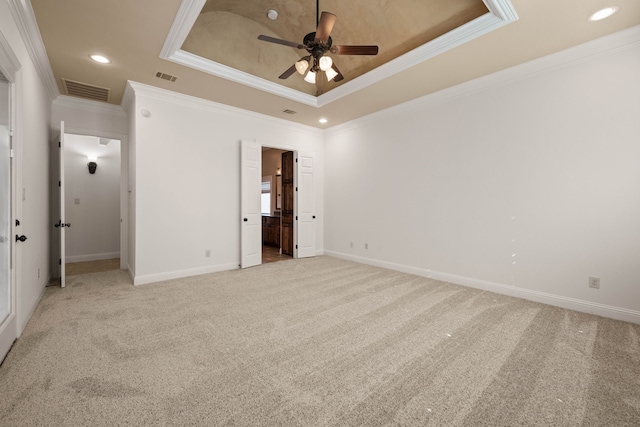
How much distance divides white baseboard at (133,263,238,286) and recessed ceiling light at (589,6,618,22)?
557 centimetres

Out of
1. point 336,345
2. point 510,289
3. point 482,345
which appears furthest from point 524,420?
point 510,289

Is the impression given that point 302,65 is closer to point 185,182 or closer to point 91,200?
point 185,182

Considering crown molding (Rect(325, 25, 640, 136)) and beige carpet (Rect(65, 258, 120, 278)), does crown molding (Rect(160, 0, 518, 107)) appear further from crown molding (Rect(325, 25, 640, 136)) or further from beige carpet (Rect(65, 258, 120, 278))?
beige carpet (Rect(65, 258, 120, 278))

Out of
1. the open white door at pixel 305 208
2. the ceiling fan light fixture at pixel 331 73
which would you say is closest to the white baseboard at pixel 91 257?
the open white door at pixel 305 208

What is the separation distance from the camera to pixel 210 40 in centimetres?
379

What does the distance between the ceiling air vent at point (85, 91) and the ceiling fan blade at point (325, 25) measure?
11.8ft

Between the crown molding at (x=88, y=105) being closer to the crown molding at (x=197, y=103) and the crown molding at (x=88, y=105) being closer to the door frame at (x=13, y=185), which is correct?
the crown molding at (x=197, y=103)

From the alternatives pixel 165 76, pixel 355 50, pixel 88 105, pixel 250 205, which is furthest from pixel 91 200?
pixel 355 50

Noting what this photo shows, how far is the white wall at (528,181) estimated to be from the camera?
290 cm

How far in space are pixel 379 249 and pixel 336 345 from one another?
310 cm

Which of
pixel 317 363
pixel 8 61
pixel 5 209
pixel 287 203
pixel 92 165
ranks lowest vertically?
pixel 317 363

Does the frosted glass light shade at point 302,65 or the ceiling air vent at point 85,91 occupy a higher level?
the ceiling air vent at point 85,91

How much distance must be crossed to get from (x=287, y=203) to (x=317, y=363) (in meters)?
4.86

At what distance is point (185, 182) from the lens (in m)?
4.51
